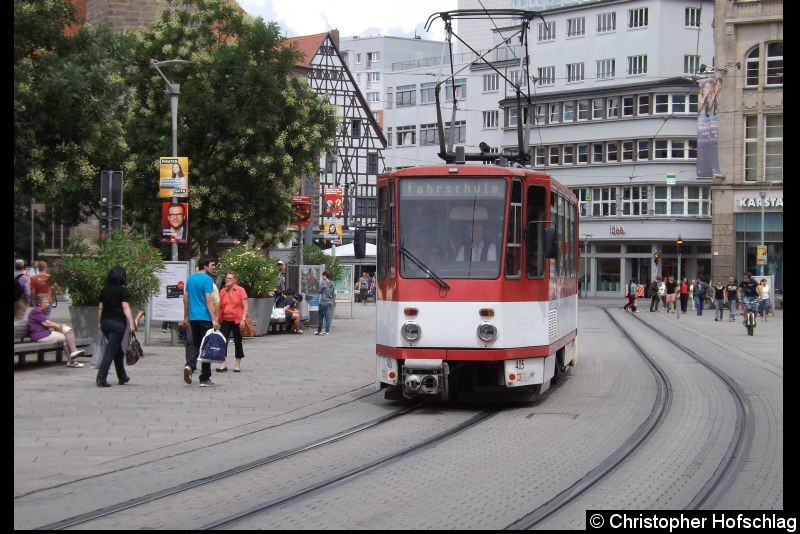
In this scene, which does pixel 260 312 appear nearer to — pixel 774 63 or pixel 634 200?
pixel 774 63

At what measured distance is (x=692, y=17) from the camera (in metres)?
78.3

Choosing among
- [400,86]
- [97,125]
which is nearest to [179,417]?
[97,125]

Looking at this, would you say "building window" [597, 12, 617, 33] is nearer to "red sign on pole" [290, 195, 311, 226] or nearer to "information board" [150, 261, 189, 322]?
"red sign on pole" [290, 195, 311, 226]

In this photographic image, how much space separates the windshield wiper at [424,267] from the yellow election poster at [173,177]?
13820 mm

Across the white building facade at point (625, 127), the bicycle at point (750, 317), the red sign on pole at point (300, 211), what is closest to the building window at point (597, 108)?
the white building facade at point (625, 127)

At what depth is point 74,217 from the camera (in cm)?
4428

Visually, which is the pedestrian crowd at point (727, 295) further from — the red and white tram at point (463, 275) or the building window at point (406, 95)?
the building window at point (406, 95)

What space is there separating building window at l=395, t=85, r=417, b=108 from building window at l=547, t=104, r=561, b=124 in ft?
55.0

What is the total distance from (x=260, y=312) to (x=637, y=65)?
2116 inches

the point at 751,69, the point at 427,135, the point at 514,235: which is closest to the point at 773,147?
A: the point at 751,69

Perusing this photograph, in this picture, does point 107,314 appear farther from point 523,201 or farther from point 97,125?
point 97,125

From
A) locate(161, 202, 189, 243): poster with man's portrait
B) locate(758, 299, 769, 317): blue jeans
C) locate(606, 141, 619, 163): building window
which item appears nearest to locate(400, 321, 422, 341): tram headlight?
locate(161, 202, 189, 243): poster with man's portrait

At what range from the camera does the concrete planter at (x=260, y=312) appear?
30373mm

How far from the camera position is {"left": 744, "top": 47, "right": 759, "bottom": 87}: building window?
63.4 metres
